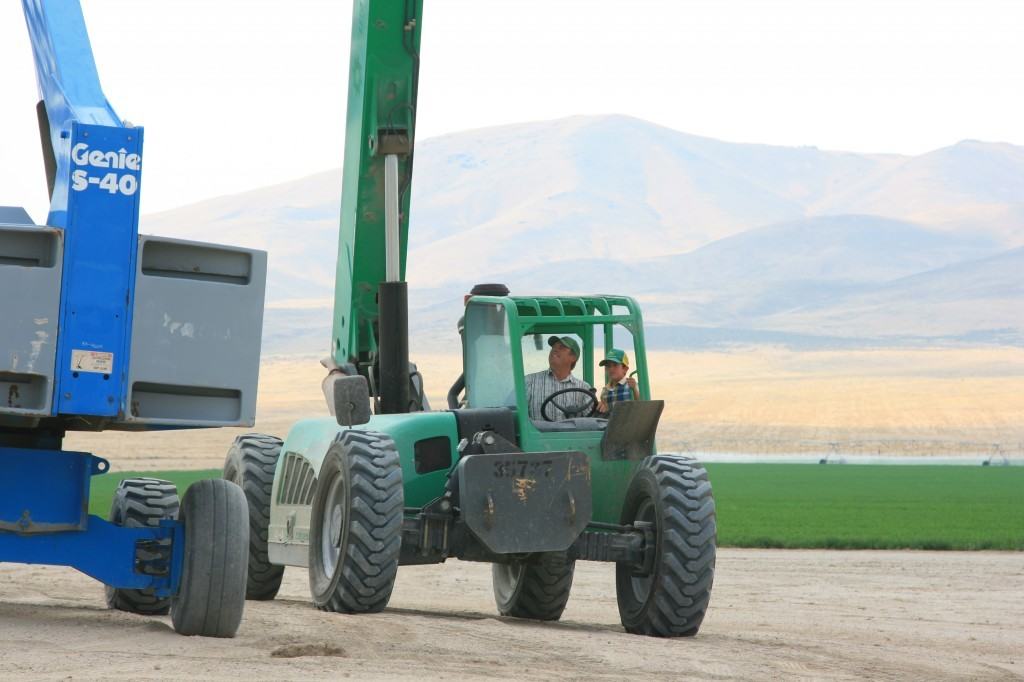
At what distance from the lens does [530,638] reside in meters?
12.4

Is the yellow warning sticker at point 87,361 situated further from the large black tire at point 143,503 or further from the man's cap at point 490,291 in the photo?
the man's cap at point 490,291

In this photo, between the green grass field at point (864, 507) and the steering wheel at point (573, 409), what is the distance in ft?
44.8

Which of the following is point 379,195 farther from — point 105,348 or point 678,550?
point 105,348

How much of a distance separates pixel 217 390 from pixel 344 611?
349 cm

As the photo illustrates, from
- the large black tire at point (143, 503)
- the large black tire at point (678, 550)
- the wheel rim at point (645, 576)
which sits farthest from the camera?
the wheel rim at point (645, 576)

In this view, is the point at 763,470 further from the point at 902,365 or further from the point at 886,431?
the point at 902,365

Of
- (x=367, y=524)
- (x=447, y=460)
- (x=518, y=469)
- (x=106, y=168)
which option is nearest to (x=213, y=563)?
(x=367, y=524)

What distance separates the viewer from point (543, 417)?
13953 mm

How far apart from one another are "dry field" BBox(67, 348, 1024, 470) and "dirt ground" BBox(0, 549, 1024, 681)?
4324 centimetres

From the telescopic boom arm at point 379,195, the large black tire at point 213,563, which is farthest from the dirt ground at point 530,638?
the telescopic boom arm at point 379,195

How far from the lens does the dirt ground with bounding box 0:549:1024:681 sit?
9852 millimetres

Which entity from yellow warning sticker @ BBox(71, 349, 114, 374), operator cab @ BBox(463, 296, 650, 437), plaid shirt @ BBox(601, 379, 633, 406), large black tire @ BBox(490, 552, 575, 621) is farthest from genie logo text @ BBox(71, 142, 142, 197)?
large black tire @ BBox(490, 552, 575, 621)

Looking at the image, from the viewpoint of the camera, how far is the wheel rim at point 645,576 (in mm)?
13242

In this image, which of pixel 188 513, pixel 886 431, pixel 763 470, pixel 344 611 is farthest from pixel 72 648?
pixel 886 431
